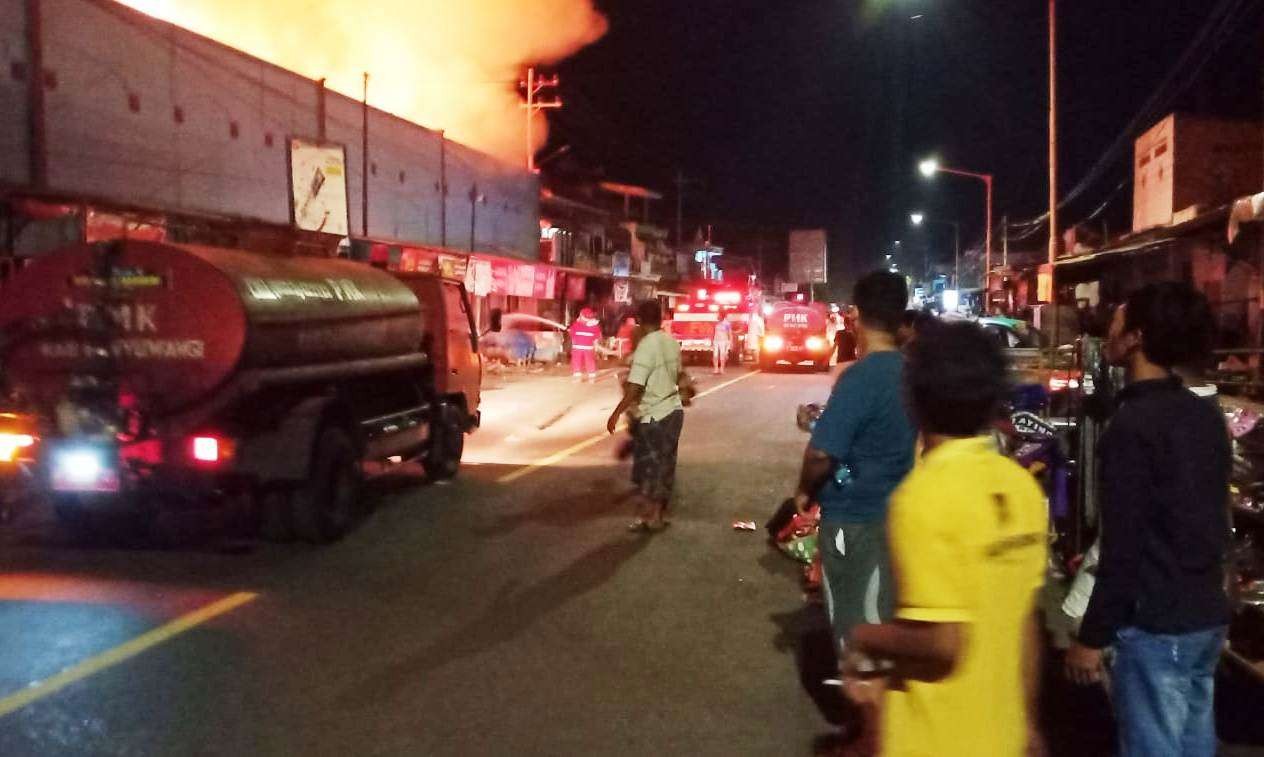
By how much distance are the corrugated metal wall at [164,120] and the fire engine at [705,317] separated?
400 inches

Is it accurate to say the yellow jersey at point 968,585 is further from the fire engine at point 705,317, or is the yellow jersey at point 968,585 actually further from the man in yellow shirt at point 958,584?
the fire engine at point 705,317

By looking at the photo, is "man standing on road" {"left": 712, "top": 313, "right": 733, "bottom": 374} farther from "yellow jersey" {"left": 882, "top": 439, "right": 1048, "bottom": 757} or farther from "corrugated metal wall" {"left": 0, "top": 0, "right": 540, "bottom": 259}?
"yellow jersey" {"left": 882, "top": 439, "right": 1048, "bottom": 757}

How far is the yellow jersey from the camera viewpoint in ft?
7.89

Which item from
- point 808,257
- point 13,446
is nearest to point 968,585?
point 13,446

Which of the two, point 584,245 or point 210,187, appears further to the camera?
point 584,245

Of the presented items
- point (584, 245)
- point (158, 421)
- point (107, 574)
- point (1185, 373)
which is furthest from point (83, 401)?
point (584, 245)

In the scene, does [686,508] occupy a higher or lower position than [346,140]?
lower

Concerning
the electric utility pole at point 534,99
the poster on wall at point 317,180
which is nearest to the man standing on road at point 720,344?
the electric utility pole at point 534,99

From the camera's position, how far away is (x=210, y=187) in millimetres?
21547

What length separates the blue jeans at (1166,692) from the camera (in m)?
3.22

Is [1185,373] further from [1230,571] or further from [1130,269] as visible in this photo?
[1130,269]

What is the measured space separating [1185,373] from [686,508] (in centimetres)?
819

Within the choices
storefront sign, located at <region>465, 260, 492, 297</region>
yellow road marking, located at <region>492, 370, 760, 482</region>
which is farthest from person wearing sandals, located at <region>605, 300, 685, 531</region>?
storefront sign, located at <region>465, 260, 492, 297</region>

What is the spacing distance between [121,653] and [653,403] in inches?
172
